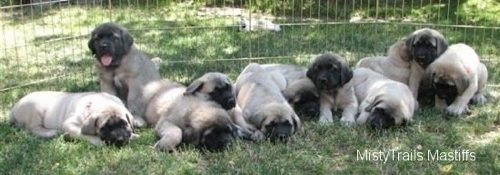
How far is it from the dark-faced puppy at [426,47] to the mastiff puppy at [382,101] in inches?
17.9

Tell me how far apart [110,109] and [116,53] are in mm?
1365

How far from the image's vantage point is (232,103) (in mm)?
6961

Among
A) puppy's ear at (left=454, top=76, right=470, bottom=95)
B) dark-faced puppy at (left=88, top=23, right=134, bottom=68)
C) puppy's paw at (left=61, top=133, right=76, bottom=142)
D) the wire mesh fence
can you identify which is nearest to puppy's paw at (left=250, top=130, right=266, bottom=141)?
puppy's paw at (left=61, top=133, right=76, bottom=142)

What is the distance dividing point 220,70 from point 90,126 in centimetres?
312

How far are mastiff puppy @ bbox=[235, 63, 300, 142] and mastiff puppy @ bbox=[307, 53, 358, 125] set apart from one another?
43 cm

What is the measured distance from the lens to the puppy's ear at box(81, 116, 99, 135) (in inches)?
258

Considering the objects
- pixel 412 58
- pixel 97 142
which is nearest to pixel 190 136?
pixel 97 142

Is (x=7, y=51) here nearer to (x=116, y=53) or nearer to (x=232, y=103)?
(x=116, y=53)

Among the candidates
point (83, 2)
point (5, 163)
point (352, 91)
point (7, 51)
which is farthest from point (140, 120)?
point (83, 2)

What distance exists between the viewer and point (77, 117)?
685 cm

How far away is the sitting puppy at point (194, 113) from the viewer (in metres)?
6.32

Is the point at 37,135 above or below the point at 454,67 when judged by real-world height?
below

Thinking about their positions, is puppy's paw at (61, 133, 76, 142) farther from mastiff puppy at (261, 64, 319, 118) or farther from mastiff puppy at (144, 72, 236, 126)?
mastiff puppy at (261, 64, 319, 118)

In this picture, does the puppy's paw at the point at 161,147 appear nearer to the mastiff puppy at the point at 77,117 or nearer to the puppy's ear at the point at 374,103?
the mastiff puppy at the point at 77,117
